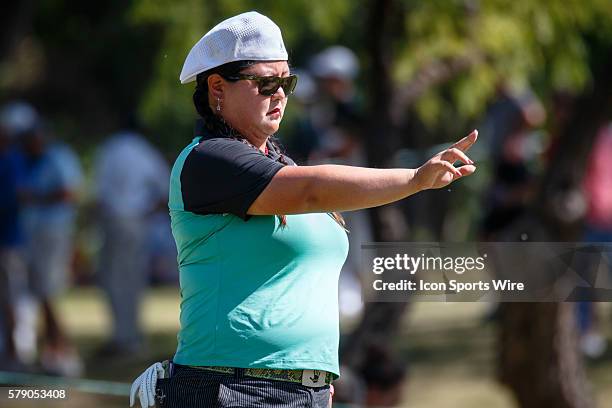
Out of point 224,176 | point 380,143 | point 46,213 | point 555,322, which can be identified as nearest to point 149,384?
point 224,176

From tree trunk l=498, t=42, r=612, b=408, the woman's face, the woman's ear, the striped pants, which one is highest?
tree trunk l=498, t=42, r=612, b=408

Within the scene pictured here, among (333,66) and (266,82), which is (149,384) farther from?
(333,66)

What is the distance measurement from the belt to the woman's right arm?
0.41 m

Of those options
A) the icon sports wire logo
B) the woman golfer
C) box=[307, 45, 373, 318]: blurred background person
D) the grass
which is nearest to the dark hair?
the woman golfer

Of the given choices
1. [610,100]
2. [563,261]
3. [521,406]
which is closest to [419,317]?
[521,406]

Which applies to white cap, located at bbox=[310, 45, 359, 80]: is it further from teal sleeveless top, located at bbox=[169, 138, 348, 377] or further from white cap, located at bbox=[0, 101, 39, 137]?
teal sleeveless top, located at bbox=[169, 138, 348, 377]

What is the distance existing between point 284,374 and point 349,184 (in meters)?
0.53

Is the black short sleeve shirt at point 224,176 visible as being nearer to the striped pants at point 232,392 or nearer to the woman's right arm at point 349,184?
the woman's right arm at point 349,184

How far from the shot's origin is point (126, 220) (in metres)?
10.3

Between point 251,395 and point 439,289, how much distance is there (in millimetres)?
1270

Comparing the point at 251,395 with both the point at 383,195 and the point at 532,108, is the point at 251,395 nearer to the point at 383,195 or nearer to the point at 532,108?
the point at 383,195

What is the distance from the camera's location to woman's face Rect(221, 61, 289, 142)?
10.8 feet

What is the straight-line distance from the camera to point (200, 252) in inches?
127

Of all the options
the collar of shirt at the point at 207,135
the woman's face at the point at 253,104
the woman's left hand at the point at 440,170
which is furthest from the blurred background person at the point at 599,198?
the woman's left hand at the point at 440,170
